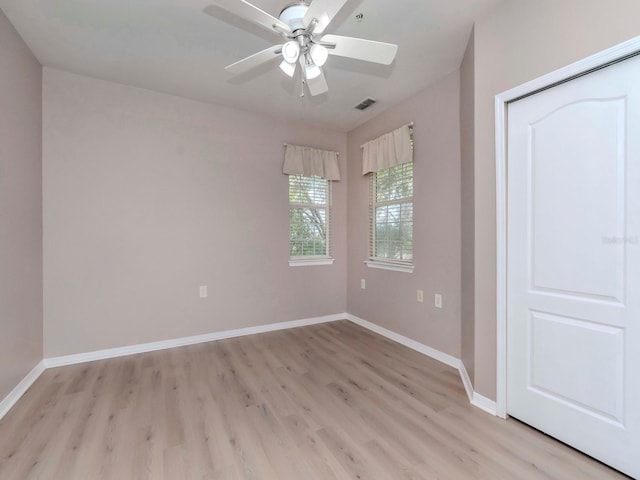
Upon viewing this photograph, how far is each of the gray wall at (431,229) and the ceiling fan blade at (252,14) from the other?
1808 mm

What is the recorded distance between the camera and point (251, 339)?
3367 mm

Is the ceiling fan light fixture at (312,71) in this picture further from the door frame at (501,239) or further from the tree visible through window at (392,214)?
the tree visible through window at (392,214)

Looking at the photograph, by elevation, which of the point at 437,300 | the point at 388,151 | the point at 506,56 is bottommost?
the point at 437,300

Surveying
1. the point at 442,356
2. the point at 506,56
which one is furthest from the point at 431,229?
the point at 506,56

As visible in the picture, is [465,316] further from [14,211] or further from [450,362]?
[14,211]

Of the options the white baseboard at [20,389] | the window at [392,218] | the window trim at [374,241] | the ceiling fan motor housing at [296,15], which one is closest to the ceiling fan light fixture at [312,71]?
the ceiling fan motor housing at [296,15]

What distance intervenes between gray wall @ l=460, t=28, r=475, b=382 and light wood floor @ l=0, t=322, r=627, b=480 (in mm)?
381

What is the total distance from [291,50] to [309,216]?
8.18 ft

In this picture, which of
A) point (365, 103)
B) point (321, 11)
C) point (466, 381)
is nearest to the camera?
point (321, 11)

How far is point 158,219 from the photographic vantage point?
3076mm

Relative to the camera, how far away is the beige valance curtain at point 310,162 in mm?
3730

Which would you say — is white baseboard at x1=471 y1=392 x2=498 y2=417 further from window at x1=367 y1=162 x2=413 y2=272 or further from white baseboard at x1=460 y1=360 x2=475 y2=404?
window at x1=367 y1=162 x2=413 y2=272

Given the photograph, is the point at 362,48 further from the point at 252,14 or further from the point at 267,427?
the point at 267,427

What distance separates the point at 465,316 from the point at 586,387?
904 millimetres
